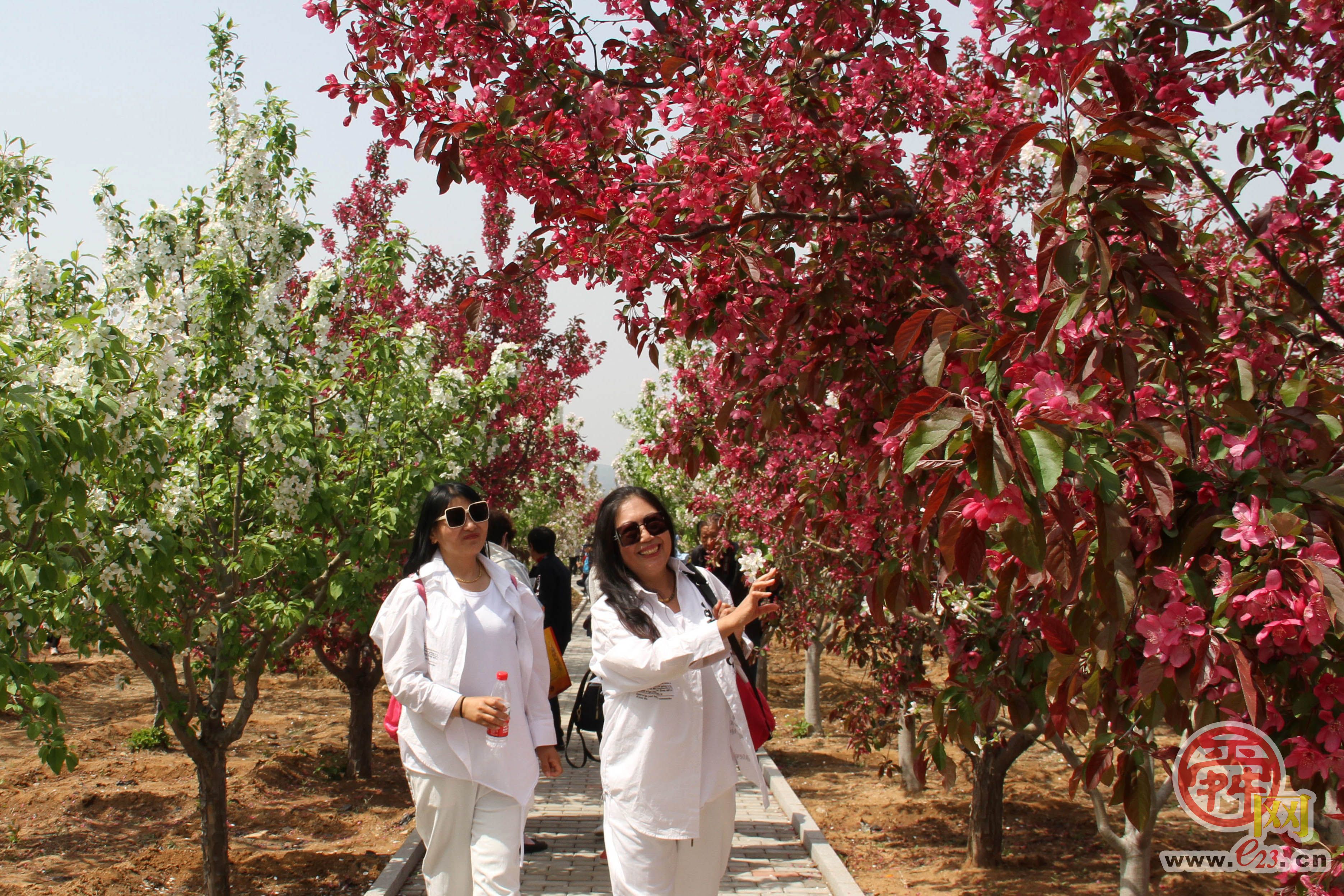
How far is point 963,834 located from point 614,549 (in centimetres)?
487

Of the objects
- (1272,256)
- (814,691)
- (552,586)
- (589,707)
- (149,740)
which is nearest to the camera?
(1272,256)

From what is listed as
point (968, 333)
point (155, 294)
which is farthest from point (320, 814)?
point (968, 333)

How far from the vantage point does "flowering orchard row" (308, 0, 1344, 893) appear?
1.81 metres

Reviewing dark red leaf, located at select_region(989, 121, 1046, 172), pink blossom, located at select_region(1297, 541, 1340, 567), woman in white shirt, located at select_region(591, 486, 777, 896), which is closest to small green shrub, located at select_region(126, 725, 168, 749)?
woman in white shirt, located at select_region(591, 486, 777, 896)

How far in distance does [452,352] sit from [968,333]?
912 centimetres

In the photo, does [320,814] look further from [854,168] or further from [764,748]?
[854,168]

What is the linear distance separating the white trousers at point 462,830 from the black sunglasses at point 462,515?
0.96m

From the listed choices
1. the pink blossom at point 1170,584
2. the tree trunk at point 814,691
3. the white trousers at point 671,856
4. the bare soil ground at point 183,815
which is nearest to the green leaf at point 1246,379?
the pink blossom at point 1170,584

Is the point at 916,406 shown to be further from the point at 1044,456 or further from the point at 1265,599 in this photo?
the point at 1265,599

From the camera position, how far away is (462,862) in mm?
3744

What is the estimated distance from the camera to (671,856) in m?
3.36

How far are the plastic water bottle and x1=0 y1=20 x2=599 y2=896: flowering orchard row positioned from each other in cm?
135

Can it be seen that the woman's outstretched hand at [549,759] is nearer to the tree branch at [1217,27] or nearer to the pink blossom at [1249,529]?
the pink blossom at [1249,529]

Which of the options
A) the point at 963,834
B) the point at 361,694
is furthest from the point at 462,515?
the point at 361,694
